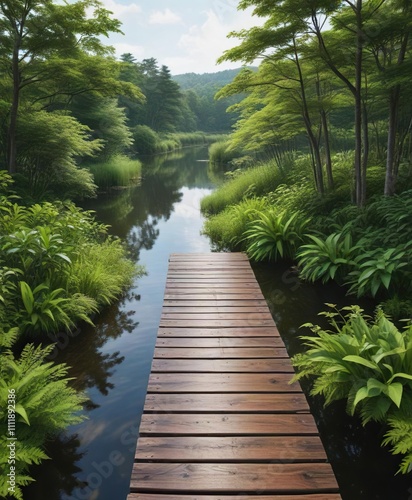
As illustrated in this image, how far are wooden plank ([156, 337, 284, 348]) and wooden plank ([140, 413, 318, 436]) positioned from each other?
44.4 inches

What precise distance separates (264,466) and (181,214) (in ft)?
36.4

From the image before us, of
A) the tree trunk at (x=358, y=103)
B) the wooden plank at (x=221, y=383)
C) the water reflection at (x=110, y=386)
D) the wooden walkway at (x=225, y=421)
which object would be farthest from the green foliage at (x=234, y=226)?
the wooden plank at (x=221, y=383)

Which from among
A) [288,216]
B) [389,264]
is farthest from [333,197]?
[389,264]

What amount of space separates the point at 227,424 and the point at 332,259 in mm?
3862

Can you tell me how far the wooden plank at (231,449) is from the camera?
251cm

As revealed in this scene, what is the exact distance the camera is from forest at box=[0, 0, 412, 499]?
301cm

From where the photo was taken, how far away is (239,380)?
340 centimetres

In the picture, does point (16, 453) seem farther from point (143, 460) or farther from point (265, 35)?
point (265, 35)

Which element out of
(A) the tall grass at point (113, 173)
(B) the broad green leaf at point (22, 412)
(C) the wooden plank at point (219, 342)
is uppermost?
(A) the tall grass at point (113, 173)

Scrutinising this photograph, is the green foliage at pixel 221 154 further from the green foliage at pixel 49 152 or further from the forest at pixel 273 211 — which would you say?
the green foliage at pixel 49 152

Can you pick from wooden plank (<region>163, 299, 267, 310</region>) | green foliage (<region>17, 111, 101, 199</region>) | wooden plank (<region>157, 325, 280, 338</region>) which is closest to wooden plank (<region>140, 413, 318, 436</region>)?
wooden plank (<region>157, 325, 280, 338</region>)

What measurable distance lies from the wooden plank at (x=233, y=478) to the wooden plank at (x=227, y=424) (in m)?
0.29

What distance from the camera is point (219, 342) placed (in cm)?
413

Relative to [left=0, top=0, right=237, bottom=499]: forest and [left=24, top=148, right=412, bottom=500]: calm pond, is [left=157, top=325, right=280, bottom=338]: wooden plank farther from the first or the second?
[left=0, top=0, right=237, bottom=499]: forest
